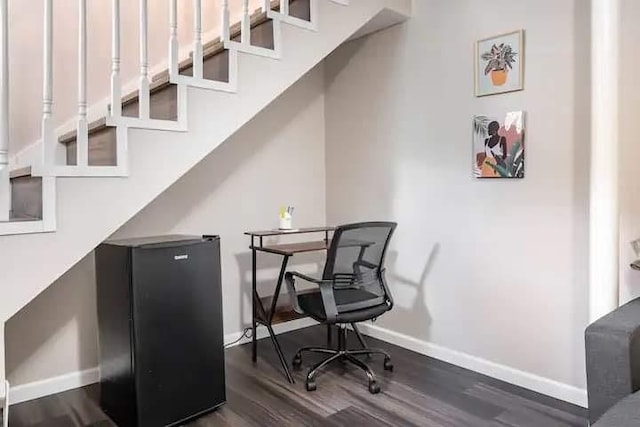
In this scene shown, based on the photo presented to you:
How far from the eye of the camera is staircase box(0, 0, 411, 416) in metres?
1.90

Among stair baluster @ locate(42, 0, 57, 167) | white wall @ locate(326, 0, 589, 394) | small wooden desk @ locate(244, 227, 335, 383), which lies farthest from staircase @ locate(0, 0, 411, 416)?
small wooden desk @ locate(244, 227, 335, 383)

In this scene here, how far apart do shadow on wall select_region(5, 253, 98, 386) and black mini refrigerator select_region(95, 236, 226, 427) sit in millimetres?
464

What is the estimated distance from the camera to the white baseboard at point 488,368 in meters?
2.56

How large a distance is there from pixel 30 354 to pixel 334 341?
1.98m

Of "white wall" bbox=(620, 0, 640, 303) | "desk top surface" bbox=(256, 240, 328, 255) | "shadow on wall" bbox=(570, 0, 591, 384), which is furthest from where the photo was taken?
"desk top surface" bbox=(256, 240, 328, 255)

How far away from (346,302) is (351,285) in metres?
0.11

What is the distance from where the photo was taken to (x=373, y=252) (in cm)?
282

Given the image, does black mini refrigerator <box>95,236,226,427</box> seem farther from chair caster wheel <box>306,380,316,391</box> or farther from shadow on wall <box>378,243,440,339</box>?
shadow on wall <box>378,243,440,339</box>

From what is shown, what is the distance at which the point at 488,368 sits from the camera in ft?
9.57

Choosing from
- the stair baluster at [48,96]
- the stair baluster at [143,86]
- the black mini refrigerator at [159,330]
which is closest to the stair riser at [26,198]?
the stair baluster at [48,96]

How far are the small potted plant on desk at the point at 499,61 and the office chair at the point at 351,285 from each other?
1.07 meters

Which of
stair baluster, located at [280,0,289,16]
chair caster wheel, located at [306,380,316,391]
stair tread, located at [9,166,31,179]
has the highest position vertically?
stair baluster, located at [280,0,289,16]

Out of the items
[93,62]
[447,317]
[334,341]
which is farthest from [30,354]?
[447,317]

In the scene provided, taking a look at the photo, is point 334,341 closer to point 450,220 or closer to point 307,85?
point 450,220
